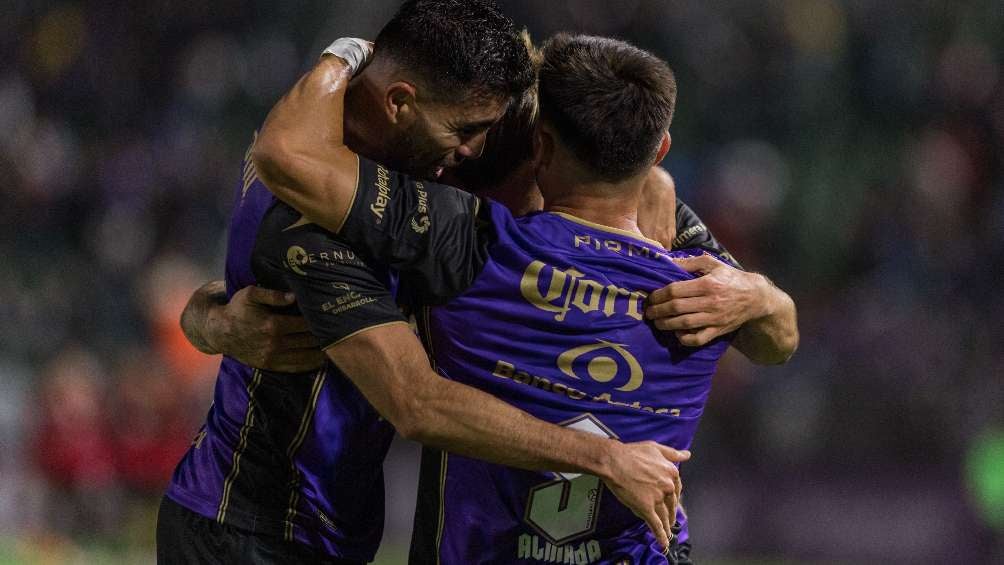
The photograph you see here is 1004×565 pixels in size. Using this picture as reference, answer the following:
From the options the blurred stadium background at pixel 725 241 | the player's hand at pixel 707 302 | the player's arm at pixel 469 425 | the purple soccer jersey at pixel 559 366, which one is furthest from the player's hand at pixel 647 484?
the blurred stadium background at pixel 725 241

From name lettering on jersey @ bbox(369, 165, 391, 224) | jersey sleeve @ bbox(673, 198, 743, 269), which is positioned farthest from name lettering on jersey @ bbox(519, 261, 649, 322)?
jersey sleeve @ bbox(673, 198, 743, 269)

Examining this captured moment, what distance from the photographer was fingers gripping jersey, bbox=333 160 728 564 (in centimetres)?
286

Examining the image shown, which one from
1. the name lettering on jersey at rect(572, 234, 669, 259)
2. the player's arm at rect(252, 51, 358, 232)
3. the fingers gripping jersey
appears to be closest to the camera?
the player's arm at rect(252, 51, 358, 232)

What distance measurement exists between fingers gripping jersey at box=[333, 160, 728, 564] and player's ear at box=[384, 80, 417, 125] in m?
0.23

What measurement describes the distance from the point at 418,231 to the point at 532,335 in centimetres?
36

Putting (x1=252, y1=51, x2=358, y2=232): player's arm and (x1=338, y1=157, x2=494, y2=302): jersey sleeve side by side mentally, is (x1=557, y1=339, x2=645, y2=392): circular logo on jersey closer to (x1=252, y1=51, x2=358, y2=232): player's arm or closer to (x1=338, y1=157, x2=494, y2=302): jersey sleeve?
(x1=338, y1=157, x2=494, y2=302): jersey sleeve

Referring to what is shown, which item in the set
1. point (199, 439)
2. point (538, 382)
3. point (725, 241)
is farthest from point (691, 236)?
point (725, 241)

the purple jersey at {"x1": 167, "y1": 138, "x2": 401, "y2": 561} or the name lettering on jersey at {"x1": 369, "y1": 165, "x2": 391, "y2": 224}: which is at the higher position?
the name lettering on jersey at {"x1": 369, "y1": 165, "x2": 391, "y2": 224}

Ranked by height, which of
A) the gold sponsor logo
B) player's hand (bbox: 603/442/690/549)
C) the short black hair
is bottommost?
the gold sponsor logo

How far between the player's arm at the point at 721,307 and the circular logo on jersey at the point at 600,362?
0.12m

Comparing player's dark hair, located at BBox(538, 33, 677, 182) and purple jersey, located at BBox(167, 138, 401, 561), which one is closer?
player's dark hair, located at BBox(538, 33, 677, 182)

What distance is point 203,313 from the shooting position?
337 centimetres

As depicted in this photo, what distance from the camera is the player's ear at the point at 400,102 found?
3045 mm

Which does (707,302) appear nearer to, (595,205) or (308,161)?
(595,205)
